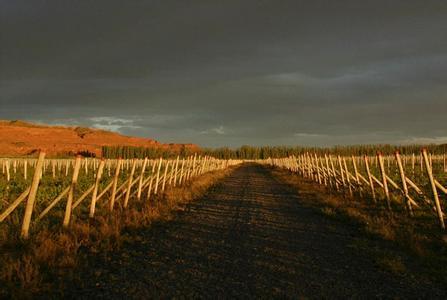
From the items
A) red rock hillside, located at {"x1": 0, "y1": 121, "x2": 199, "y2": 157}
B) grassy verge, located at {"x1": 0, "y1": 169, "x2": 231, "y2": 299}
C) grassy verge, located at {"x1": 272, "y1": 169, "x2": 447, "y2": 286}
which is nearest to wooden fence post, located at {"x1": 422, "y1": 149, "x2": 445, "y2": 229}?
grassy verge, located at {"x1": 272, "y1": 169, "x2": 447, "y2": 286}

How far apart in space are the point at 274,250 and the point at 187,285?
8.83ft

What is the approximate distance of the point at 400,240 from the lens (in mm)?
8555

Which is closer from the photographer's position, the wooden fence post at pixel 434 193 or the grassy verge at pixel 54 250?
the grassy verge at pixel 54 250

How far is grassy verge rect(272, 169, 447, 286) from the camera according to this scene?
6594 mm

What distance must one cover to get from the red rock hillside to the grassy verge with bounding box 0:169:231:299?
113 metres

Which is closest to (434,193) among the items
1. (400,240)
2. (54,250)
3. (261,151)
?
(400,240)

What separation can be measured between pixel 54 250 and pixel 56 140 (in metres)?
157

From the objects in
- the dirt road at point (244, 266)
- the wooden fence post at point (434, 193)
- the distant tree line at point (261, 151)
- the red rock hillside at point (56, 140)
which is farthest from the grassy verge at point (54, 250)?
the red rock hillside at point (56, 140)

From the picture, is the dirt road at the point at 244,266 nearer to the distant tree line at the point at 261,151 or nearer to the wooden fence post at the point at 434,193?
the wooden fence post at the point at 434,193

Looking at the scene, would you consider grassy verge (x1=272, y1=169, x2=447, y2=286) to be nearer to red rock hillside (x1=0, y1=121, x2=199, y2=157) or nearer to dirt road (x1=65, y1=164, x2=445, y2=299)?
dirt road (x1=65, y1=164, x2=445, y2=299)

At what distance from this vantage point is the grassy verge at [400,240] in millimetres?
6594

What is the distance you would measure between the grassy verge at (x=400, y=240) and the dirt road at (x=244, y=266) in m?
0.32

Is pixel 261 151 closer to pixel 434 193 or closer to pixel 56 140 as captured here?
pixel 56 140

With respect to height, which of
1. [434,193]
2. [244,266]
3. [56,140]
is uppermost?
[56,140]
